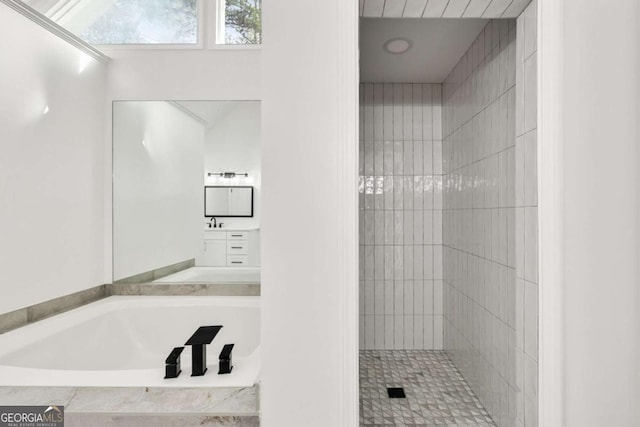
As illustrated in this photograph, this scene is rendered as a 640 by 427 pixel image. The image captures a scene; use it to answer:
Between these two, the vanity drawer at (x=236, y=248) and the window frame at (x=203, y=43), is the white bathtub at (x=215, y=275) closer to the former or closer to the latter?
the vanity drawer at (x=236, y=248)

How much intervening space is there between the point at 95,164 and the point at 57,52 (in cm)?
69

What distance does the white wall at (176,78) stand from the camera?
2389 millimetres

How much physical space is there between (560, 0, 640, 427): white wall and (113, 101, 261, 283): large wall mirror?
72.1 inches

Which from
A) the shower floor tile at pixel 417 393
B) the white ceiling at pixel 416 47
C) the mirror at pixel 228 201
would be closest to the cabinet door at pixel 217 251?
the mirror at pixel 228 201

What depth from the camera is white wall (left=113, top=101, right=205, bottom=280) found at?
244 cm

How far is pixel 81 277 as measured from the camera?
222 cm

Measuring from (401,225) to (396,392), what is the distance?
136cm

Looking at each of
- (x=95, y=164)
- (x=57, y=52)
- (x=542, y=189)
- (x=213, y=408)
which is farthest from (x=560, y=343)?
(x=57, y=52)

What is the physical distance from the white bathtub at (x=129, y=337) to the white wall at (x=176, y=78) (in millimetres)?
400

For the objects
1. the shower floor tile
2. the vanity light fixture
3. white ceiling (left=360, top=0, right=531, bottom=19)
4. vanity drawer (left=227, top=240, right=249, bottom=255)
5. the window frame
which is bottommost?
the shower floor tile

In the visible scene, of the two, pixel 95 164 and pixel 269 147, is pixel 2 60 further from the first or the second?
pixel 269 147

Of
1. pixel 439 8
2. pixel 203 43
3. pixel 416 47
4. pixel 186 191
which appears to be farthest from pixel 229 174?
pixel 439 8

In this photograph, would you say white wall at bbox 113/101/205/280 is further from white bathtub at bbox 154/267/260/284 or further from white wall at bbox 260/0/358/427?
white wall at bbox 260/0/358/427

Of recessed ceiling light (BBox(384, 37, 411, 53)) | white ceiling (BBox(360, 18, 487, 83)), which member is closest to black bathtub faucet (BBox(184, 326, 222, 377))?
white ceiling (BBox(360, 18, 487, 83))
